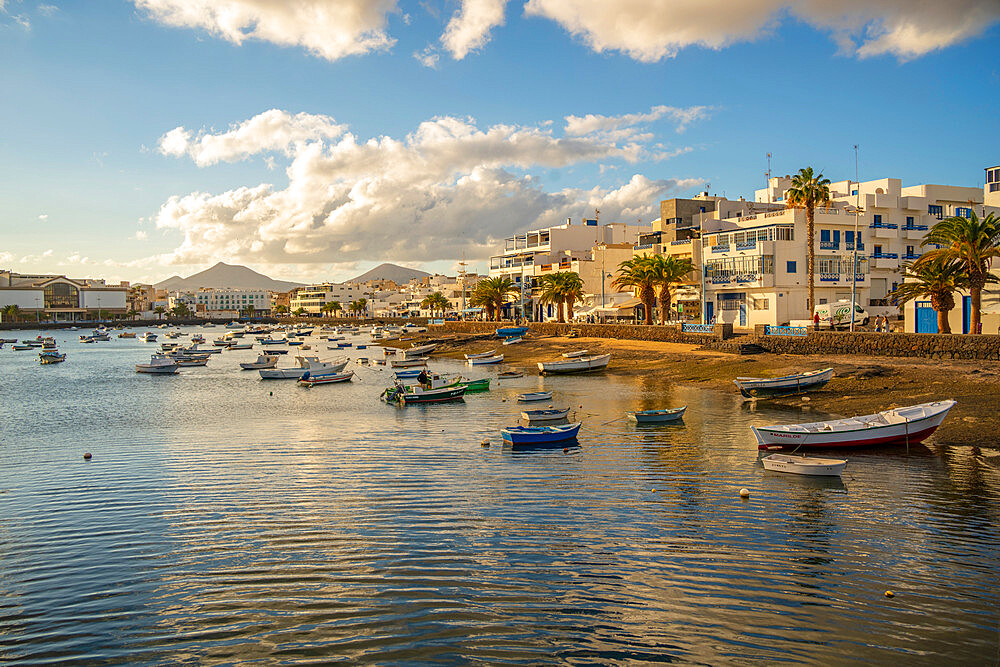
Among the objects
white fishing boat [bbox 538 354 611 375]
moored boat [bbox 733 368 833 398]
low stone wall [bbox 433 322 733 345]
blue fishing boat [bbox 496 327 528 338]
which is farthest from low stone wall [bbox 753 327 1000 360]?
blue fishing boat [bbox 496 327 528 338]

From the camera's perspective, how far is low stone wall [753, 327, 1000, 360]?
3778 cm

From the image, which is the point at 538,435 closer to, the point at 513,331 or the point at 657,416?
the point at 657,416

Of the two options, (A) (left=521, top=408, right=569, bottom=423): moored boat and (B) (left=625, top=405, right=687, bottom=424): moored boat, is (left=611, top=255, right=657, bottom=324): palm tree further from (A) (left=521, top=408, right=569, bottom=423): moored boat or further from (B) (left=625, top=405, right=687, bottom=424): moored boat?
(A) (left=521, top=408, right=569, bottom=423): moored boat

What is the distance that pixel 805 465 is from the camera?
2241 cm

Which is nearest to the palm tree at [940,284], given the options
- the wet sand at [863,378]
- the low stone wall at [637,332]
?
the wet sand at [863,378]

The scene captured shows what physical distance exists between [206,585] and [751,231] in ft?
222

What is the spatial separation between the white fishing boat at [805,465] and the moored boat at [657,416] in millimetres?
9693

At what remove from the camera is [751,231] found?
69.4m

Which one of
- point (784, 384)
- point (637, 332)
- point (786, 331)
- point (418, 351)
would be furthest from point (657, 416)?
point (418, 351)

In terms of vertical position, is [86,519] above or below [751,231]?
A: below

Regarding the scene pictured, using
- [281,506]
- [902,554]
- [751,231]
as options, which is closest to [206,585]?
[281,506]

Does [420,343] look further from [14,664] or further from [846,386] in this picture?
[14,664]

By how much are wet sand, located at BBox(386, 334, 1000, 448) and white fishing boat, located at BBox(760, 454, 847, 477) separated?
8.42 m

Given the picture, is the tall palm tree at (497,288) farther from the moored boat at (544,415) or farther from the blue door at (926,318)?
the moored boat at (544,415)
